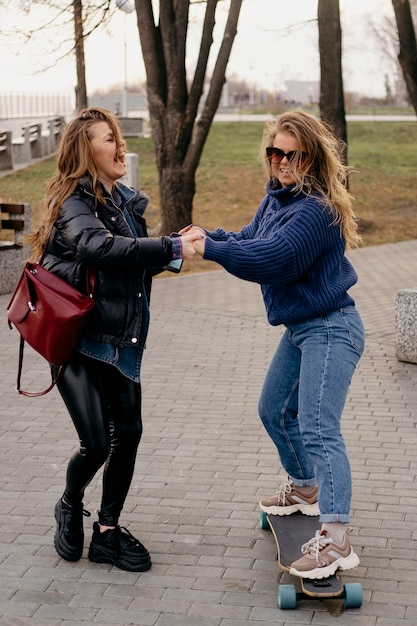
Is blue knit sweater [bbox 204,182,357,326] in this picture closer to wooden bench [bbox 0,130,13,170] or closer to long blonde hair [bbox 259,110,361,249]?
long blonde hair [bbox 259,110,361,249]

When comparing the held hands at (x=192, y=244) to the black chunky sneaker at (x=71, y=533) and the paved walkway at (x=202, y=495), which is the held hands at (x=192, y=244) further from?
the paved walkway at (x=202, y=495)

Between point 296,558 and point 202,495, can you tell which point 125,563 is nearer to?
point 296,558

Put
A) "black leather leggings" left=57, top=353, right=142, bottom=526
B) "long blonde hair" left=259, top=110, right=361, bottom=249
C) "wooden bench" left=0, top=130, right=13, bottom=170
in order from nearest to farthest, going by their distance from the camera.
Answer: "long blonde hair" left=259, top=110, right=361, bottom=249
"black leather leggings" left=57, top=353, right=142, bottom=526
"wooden bench" left=0, top=130, right=13, bottom=170

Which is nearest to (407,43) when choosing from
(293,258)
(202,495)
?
(202,495)

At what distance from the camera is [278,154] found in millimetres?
4109

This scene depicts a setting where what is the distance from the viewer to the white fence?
62031 millimetres

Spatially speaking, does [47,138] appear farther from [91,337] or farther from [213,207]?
[91,337]

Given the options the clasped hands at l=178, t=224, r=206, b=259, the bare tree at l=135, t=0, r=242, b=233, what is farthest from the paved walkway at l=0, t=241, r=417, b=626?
the bare tree at l=135, t=0, r=242, b=233

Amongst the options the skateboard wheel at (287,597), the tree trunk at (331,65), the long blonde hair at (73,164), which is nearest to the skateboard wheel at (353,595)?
the skateboard wheel at (287,597)

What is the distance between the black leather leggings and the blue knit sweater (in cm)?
66

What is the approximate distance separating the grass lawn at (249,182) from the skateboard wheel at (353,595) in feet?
31.9

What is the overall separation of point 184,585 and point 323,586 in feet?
1.88

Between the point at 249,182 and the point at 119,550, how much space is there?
763 inches

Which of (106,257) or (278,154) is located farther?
(278,154)
